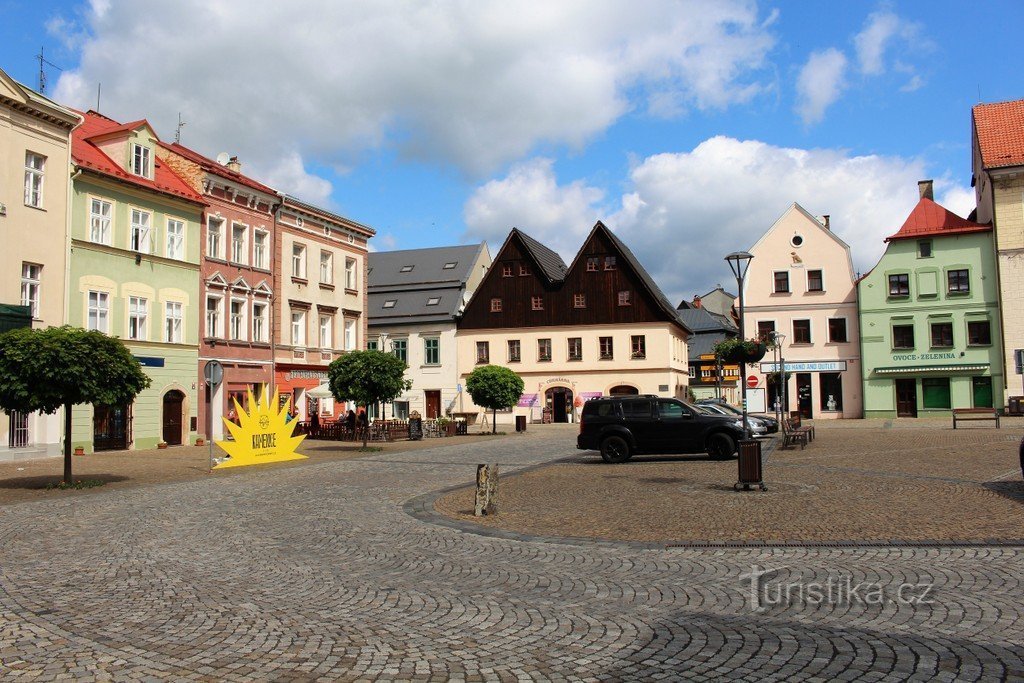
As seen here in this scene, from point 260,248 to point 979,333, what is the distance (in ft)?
131

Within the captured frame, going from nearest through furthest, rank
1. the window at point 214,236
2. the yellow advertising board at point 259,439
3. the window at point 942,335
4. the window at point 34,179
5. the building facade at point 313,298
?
the yellow advertising board at point 259,439 → the window at point 34,179 → the window at point 214,236 → the building facade at point 313,298 → the window at point 942,335

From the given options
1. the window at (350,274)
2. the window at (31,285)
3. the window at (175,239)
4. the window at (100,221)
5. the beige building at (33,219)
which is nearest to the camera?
the beige building at (33,219)

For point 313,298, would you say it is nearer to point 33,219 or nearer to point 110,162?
point 110,162

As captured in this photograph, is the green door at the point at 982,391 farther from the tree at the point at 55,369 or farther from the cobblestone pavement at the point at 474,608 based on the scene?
the tree at the point at 55,369

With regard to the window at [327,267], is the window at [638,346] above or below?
below

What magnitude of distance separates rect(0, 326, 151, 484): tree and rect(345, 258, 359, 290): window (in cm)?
2695

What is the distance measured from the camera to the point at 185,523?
38.8 feet

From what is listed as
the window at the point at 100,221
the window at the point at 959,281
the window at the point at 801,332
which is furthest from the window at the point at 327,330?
the window at the point at 959,281

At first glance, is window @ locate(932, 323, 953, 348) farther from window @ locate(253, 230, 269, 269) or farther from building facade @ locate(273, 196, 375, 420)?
window @ locate(253, 230, 269, 269)

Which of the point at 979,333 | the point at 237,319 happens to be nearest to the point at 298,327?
the point at 237,319

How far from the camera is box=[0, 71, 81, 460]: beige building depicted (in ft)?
81.8

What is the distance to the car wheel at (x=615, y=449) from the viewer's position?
21172mm

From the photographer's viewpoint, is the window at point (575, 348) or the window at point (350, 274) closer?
the window at point (350, 274)

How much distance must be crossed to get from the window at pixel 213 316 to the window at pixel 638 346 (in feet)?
87.9
